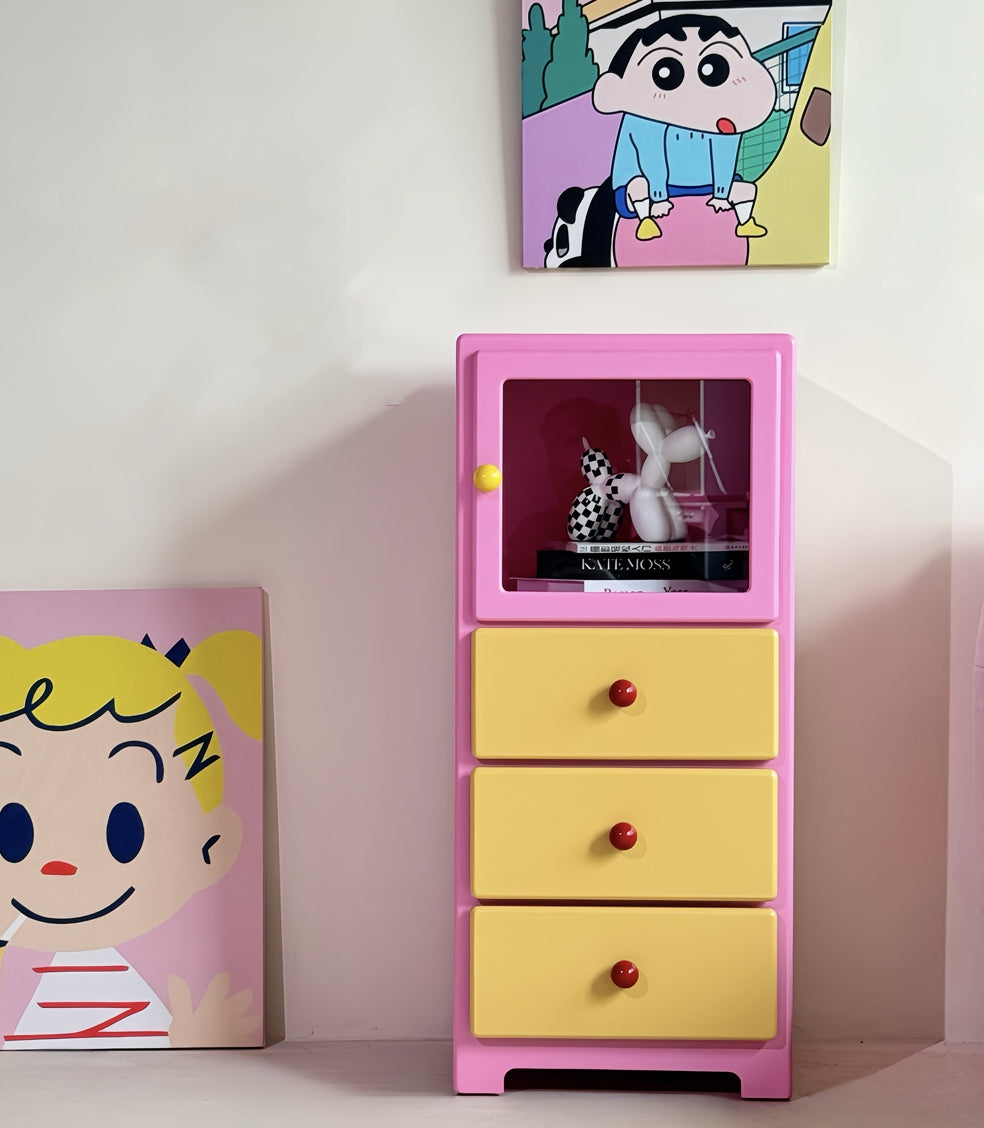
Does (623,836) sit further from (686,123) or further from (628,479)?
(686,123)

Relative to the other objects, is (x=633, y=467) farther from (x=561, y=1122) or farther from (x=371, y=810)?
(x=561, y=1122)

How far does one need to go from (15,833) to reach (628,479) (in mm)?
1071

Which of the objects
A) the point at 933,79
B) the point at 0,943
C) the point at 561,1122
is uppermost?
the point at 933,79

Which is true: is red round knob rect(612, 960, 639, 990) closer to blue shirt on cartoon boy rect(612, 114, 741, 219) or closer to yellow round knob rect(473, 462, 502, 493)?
yellow round knob rect(473, 462, 502, 493)

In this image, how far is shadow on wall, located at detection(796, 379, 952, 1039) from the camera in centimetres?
158

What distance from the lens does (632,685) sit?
4.34ft

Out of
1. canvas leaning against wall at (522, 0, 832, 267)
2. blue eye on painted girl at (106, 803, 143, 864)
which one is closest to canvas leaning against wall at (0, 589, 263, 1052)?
blue eye on painted girl at (106, 803, 143, 864)

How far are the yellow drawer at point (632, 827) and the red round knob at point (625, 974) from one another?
0.08 metres

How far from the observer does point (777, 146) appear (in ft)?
5.08

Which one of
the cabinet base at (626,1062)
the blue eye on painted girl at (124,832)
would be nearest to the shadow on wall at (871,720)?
the cabinet base at (626,1062)

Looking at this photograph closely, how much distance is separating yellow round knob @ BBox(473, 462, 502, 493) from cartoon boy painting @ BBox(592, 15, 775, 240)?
A: 1.86ft

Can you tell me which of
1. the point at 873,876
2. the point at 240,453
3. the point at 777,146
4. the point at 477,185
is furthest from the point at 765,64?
the point at 873,876

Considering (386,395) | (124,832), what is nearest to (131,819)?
(124,832)

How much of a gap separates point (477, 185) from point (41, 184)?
67cm
